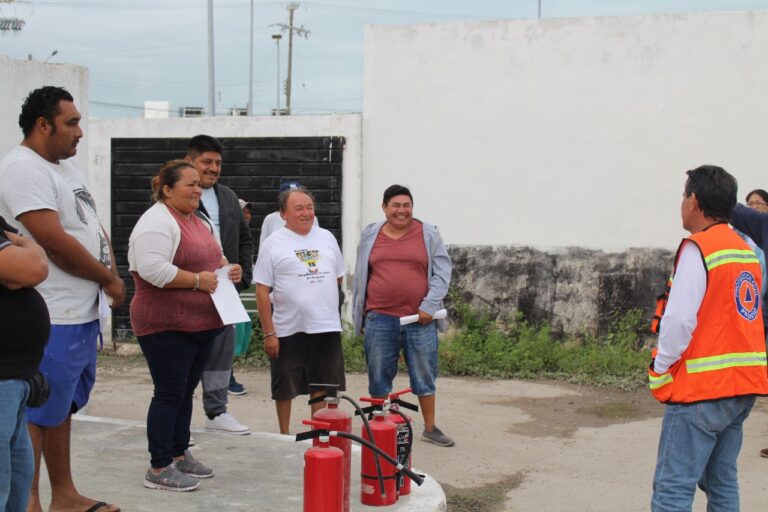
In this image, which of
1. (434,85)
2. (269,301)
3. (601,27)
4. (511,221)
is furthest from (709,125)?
(269,301)

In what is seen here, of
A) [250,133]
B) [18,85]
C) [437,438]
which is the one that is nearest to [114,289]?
[18,85]

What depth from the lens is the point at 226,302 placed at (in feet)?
16.9

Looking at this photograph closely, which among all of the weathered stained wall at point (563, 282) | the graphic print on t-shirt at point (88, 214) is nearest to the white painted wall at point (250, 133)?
the weathered stained wall at point (563, 282)

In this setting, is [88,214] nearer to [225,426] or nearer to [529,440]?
[225,426]

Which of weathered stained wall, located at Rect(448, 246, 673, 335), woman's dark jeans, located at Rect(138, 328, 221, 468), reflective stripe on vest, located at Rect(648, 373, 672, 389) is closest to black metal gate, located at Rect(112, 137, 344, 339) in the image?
weathered stained wall, located at Rect(448, 246, 673, 335)

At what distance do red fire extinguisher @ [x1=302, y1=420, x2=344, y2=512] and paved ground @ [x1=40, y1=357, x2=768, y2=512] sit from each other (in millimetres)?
1132

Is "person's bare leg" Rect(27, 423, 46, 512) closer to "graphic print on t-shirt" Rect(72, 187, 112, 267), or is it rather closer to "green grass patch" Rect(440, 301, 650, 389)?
"graphic print on t-shirt" Rect(72, 187, 112, 267)

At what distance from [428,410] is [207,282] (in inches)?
104

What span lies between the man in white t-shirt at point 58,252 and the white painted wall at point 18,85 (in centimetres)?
260

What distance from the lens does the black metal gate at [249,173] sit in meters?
10.8

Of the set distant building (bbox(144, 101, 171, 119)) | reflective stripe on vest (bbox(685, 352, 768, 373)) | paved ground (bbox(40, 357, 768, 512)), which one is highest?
distant building (bbox(144, 101, 171, 119))

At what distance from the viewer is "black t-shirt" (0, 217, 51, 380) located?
133 inches

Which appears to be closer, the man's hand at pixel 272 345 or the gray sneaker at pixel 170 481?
the gray sneaker at pixel 170 481

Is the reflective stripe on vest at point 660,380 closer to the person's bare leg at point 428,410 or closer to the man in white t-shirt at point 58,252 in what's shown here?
the man in white t-shirt at point 58,252
